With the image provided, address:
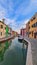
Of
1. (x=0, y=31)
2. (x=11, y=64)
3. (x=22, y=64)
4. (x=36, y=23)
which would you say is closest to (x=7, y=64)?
(x=11, y=64)

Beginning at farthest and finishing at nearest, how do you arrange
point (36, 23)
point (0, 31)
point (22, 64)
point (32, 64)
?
point (0, 31), point (36, 23), point (22, 64), point (32, 64)

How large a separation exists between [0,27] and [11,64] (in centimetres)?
4348

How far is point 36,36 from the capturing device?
45875 mm

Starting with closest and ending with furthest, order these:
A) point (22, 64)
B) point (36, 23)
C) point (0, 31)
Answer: point (22, 64)
point (36, 23)
point (0, 31)

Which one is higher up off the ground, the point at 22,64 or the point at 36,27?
the point at 36,27

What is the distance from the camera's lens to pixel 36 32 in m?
45.0

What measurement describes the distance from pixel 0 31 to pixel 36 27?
55.0ft

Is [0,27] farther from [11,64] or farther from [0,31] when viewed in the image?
[11,64]

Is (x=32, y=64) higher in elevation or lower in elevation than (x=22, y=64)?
higher

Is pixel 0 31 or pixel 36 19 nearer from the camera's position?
pixel 36 19

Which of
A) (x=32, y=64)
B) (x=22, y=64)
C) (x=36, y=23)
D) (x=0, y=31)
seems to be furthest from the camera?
(x=0, y=31)

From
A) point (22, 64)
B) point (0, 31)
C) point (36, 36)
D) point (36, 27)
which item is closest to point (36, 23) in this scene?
point (36, 27)

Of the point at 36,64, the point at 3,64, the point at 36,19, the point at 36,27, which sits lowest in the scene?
the point at 3,64

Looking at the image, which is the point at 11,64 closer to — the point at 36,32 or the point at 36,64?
the point at 36,64
